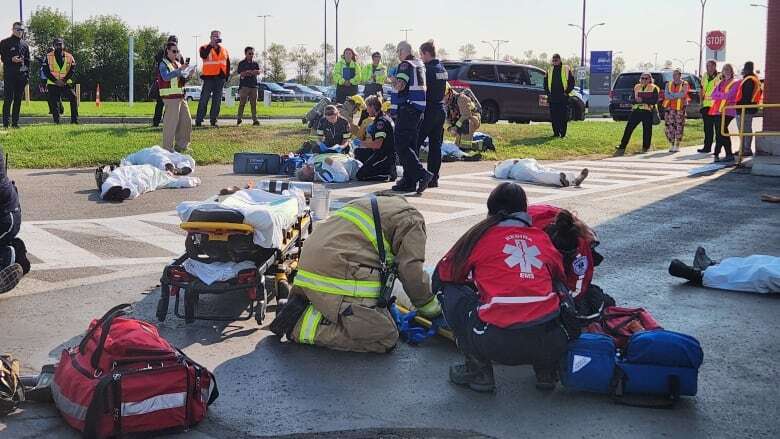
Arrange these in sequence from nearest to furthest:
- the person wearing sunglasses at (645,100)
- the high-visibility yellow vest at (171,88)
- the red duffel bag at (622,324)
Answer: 1. the red duffel bag at (622,324)
2. the high-visibility yellow vest at (171,88)
3. the person wearing sunglasses at (645,100)

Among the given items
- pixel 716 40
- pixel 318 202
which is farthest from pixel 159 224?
pixel 716 40

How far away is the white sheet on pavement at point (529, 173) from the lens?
15.0 metres

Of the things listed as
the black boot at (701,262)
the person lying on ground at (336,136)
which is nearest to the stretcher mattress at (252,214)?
the black boot at (701,262)

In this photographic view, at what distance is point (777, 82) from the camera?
60.2 ft

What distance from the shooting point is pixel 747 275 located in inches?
316

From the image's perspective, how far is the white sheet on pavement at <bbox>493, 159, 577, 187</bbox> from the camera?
49.3 feet

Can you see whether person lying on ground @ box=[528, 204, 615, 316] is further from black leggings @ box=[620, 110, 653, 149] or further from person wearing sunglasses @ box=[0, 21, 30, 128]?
person wearing sunglasses @ box=[0, 21, 30, 128]

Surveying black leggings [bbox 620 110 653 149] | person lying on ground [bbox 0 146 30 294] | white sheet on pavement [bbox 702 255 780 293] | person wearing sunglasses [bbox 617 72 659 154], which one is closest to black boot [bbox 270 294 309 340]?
person lying on ground [bbox 0 146 30 294]

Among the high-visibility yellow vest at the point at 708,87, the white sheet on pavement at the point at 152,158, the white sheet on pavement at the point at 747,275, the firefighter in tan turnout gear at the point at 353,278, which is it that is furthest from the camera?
the high-visibility yellow vest at the point at 708,87

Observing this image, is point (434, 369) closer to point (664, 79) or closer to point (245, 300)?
point (245, 300)

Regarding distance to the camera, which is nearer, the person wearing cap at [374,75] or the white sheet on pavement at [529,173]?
the white sheet on pavement at [529,173]

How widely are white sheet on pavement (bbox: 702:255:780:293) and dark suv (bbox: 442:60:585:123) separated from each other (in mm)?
20505

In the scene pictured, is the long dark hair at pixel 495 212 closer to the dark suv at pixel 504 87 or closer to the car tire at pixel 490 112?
the dark suv at pixel 504 87

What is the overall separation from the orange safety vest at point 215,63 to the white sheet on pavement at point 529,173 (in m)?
7.32
